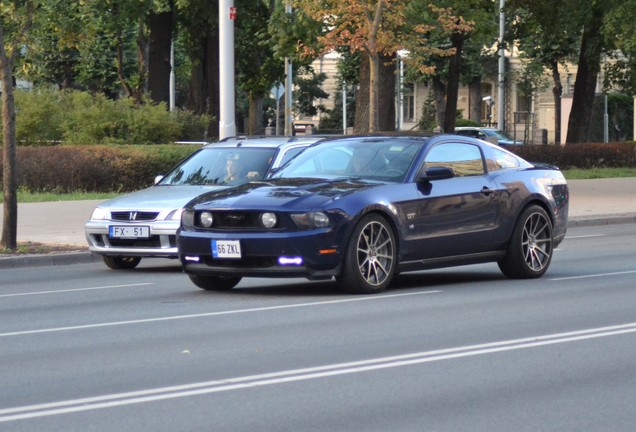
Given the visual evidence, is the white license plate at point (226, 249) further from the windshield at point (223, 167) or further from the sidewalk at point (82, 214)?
the sidewalk at point (82, 214)

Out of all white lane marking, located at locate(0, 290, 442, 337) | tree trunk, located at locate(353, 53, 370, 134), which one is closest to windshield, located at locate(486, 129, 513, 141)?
tree trunk, located at locate(353, 53, 370, 134)

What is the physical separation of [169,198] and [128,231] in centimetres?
63

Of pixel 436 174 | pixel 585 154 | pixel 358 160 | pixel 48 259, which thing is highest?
pixel 358 160

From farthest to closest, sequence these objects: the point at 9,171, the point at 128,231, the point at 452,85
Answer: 1. the point at 452,85
2. the point at 9,171
3. the point at 128,231

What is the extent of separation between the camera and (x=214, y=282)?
1373 cm

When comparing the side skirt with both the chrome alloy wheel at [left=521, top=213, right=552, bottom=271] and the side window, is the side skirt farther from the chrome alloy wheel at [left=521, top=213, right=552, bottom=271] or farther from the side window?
the side window

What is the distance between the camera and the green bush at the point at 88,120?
3309 centimetres

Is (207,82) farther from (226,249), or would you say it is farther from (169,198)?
(226,249)

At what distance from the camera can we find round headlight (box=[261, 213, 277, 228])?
12531mm

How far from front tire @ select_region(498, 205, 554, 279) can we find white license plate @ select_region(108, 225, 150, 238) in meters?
4.09

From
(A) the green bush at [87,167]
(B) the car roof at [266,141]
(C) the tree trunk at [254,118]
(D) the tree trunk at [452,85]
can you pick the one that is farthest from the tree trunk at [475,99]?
(B) the car roof at [266,141]

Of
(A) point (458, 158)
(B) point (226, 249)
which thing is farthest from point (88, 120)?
(B) point (226, 249)

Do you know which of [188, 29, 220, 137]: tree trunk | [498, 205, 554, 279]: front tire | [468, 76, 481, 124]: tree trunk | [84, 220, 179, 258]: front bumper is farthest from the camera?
[468, 76, 481, 124]: tree trunk

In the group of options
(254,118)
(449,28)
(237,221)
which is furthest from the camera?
(254,118)
